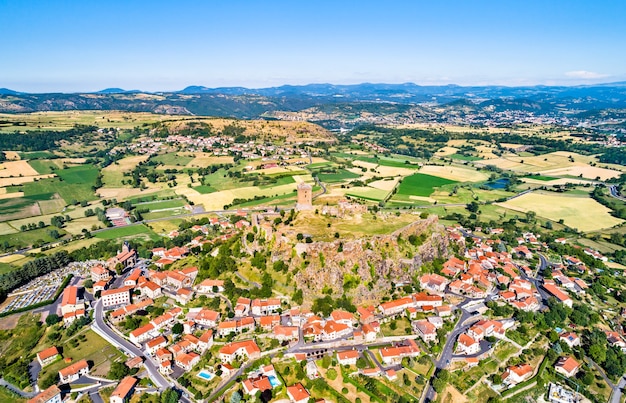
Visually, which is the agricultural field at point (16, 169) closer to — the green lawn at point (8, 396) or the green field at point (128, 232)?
the green field at point (128, 232)

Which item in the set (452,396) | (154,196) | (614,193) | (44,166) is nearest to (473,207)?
(614,193)

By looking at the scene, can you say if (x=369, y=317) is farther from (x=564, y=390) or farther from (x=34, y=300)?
(x=34, y=300)

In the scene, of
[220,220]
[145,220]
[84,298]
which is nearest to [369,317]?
[84,298]

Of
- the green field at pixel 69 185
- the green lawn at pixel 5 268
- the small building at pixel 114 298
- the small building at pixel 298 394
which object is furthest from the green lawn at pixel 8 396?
the green field at pixel 69 185

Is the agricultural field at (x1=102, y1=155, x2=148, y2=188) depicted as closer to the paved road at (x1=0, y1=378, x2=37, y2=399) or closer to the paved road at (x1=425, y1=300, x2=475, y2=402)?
the paved road at (x1=0, y1=378, x2=37, y2=399)

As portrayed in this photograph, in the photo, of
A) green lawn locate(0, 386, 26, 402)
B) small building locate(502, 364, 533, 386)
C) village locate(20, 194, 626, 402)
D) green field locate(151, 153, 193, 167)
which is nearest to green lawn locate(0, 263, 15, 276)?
village locate(20, 194, 626, 402)
